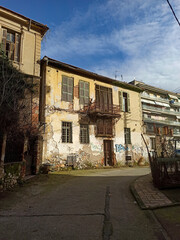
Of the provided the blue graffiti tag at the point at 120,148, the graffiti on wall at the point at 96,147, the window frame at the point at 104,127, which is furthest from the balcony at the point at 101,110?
the blue graffiti tag at the point at 120,148

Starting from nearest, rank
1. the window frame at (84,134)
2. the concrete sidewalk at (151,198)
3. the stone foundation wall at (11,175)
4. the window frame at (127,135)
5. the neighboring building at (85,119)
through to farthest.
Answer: the concrete sidewalk at (151,198)
the stone foundation wall at (11,175)
the neighboring building at (85,119)
the window frame at (84,134)
the window frame at (127,135)

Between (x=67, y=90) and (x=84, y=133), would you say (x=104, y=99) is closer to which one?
(x=67, y=90)

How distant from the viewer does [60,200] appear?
5.18 m

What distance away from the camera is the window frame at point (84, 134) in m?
14.2

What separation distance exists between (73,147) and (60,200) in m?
8.22

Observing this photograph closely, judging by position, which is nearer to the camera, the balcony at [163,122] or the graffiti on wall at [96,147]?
the graffiti on wall at [96,147]

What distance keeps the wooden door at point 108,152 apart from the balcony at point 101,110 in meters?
2.42

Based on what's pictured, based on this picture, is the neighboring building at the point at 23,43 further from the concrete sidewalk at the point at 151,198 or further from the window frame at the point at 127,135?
the window frame at the point at 127,135

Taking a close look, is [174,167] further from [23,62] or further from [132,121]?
[132,121]

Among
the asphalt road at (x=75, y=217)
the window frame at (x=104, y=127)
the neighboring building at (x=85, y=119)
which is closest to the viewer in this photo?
the asphalt road at (x=75, y=217)

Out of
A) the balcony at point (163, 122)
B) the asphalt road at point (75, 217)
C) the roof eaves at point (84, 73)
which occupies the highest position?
the roof eaves at point (84, 73)

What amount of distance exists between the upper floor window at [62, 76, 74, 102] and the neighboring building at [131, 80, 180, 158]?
1717cm

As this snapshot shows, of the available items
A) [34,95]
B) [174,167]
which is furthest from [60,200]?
[34,95]

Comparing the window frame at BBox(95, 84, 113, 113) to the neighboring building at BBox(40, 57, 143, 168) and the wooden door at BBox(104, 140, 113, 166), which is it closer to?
the neighboring building at BBox(40, 57, 143, 168)
